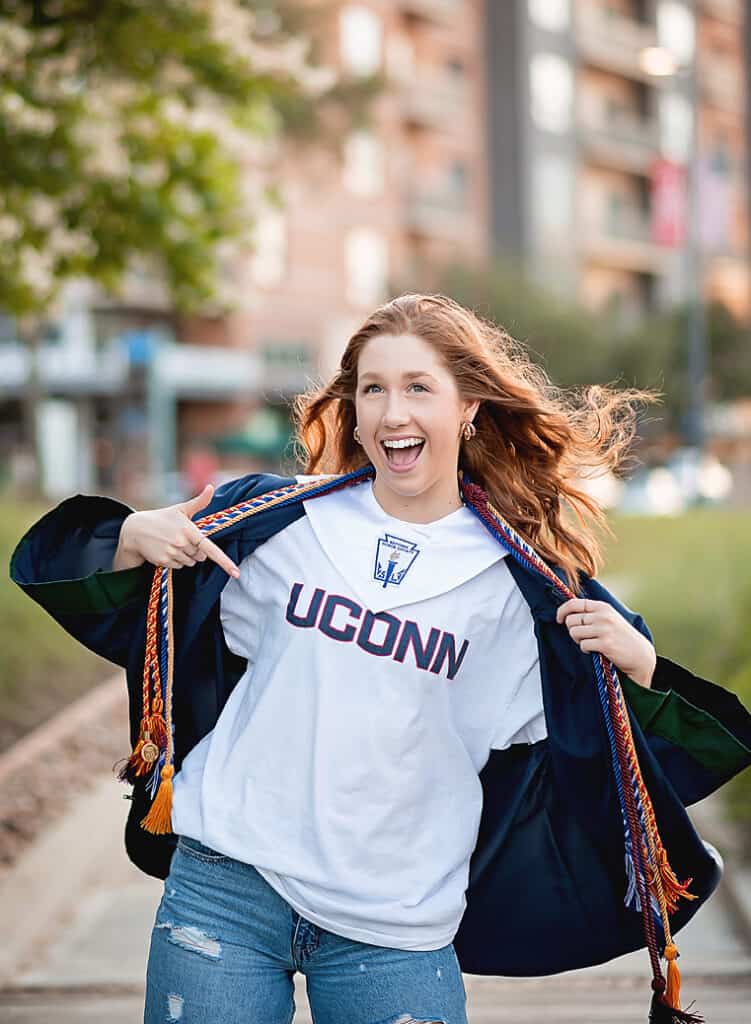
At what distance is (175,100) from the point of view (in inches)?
341

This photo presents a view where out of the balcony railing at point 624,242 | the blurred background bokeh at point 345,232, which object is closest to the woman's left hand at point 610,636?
the blurred background bokeh at point 345,232

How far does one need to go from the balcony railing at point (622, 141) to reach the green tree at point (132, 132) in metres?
43.6

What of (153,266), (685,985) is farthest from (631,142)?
(685,985)

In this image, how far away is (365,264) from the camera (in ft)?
144

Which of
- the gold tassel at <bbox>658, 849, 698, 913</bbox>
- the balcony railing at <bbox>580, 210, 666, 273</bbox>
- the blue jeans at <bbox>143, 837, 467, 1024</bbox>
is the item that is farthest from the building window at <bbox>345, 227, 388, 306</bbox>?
the blue jeans at <bbox>143, 837, 467, 1024</bbox>

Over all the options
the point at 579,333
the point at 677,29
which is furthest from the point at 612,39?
the point at 579,333

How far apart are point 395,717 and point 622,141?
5329 centimetres

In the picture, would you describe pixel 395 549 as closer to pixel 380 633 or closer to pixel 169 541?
pixel 380 633

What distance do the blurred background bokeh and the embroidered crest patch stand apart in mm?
3458

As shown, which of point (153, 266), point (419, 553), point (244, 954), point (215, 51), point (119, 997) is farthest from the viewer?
point (153, 266)

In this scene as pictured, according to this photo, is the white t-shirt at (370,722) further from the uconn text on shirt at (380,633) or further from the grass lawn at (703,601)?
the grass lawn at (703,601)

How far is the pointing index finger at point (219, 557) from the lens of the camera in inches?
107

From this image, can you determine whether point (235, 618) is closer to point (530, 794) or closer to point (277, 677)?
point (277, 677)

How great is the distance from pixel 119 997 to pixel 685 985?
1.95 meters
